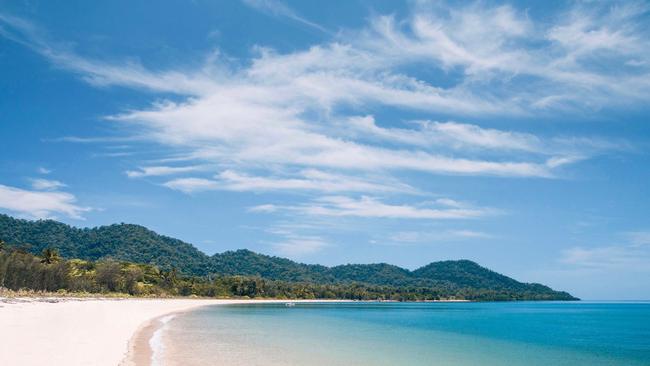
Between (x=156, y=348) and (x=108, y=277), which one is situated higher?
(x=108, y=277)

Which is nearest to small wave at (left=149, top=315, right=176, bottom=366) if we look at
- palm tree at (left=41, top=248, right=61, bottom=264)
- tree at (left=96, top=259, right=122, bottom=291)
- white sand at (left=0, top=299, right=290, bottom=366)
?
white sand at (left=0, top=299, right=290, bottom=366)

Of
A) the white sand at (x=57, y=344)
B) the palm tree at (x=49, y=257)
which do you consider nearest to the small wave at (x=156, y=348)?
the white sand at (x=57, y=344)

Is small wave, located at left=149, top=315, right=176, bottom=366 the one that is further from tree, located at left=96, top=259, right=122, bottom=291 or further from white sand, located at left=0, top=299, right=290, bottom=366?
tree, located at left=96, top=259, right=122, bottom=291

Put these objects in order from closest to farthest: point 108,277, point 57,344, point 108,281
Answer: point 57,344 < point 108,281 < point 108,277

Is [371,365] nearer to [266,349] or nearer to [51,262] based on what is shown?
[266,349]

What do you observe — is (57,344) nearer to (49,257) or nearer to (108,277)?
(49,257)

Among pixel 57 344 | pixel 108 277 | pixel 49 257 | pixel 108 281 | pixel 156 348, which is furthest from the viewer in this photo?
pixel 108 277

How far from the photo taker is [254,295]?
17412cm

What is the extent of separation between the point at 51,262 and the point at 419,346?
300 ft

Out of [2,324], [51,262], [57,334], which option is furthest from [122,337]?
[51,262]

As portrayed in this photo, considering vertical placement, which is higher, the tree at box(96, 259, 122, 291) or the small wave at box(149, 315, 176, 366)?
the tree at box(96, 259, 122, 291)

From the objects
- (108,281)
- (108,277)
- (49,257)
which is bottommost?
(108,281)

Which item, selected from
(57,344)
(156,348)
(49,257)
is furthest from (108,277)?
(57,344)

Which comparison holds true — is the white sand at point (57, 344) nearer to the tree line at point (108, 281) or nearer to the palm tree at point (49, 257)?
the tree line at point (108, 281)
